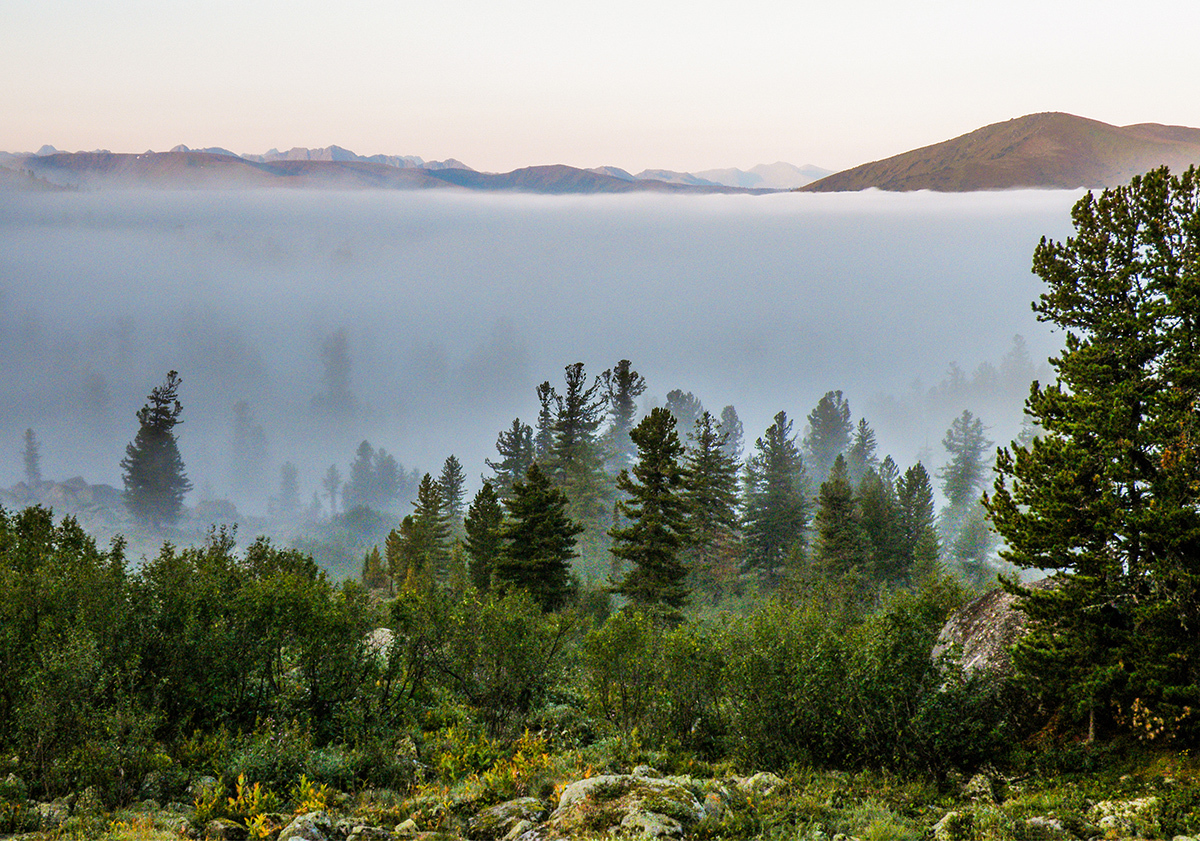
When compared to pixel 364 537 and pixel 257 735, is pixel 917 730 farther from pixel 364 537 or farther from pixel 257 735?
pixel 364 537

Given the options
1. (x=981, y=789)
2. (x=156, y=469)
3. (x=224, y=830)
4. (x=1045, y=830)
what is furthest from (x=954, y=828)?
(x=156, y=469)

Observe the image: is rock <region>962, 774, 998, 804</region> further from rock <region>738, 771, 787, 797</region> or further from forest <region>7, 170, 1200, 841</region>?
rock <region>738, 771, 787, 797</region>

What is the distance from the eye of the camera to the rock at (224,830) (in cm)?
1094

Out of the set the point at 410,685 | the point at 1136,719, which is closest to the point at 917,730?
the point at 1136,719

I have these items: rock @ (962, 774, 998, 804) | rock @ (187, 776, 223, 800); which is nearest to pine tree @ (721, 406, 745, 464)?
rock @ (962, 774, 998, 804)

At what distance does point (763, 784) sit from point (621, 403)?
3233 inches

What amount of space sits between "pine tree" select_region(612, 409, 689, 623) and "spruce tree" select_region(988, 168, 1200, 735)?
59.3ft

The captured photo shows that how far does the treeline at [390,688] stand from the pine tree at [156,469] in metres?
90.1

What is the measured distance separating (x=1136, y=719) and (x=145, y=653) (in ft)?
71.3

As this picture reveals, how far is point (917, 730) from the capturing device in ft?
44.9

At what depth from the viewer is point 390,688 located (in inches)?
739

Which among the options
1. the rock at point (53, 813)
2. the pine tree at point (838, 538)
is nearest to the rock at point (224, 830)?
the rock at point (53, 813)

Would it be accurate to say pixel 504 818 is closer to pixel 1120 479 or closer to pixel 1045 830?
pixel 1045 830

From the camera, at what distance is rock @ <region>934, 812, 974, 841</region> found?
10.6 m
